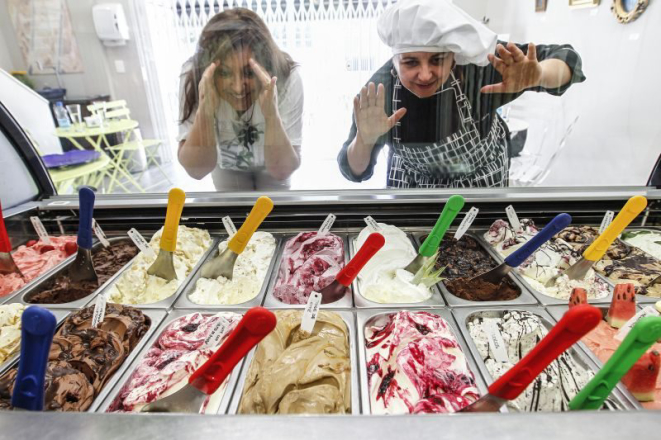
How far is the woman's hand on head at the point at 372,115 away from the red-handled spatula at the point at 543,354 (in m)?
1.31

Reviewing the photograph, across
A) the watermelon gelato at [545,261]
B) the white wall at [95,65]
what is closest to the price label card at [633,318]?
the watermelon gelato at [545,261]

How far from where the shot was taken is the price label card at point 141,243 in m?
1.55

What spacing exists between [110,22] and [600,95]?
102 inches

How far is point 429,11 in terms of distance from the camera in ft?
5.35

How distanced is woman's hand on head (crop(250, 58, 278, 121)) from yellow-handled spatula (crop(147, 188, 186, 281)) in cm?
69

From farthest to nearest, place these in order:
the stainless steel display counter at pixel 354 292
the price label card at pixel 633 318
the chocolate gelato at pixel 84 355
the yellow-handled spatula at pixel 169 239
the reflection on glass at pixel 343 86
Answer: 1. the reflection on glass at pixel 343 86
2. the yellow-handled spatula at pixel 169 239
3. the price label card at pixel 633 318
4. the chocolate gelato at pixel 84 355
5. the stainless steel display counter at pixel 354 292

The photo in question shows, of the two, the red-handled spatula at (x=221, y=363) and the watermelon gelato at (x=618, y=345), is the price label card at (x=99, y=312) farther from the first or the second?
the watermelon gelato at (x=618, y=345)

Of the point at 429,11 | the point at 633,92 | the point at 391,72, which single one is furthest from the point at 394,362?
the point at 633,92

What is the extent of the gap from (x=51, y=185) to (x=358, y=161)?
1.62m

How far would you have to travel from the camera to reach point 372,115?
1.82m

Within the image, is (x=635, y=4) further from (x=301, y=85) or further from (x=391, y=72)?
(x=301, y=85)

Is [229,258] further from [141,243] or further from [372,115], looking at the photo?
[372,115]

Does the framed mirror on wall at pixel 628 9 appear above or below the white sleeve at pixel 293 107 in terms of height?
above

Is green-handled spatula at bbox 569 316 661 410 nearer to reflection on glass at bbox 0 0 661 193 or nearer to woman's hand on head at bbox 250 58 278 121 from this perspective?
reflection on glass at bbox 0 0 661 193
